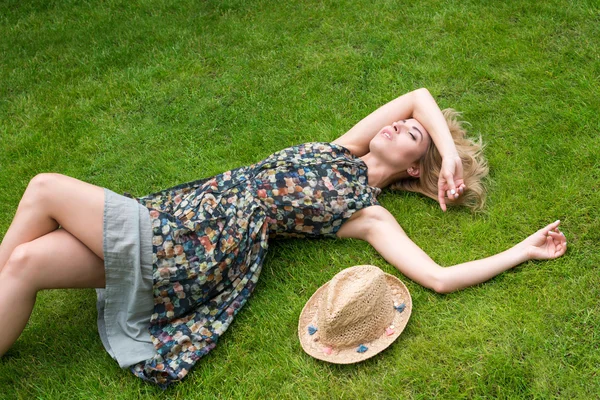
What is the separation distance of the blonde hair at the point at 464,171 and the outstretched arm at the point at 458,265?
62 centimetres

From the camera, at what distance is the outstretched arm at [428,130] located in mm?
4297

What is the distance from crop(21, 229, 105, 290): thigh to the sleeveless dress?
41 centimetres

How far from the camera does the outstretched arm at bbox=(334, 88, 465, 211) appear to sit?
4297 millimetres

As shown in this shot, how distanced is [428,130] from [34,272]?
9.47 feet

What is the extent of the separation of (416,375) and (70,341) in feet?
7.41

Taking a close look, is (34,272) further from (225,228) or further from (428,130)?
(428,130)

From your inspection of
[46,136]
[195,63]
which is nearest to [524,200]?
[195,63]

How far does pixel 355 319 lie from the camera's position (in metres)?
3.46

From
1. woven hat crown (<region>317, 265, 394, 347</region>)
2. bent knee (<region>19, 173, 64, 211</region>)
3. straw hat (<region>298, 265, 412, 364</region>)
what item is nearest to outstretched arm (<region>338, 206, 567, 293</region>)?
straw hat (<region>298, 265, 412, 364</region>)

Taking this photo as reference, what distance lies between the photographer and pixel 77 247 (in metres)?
3.70

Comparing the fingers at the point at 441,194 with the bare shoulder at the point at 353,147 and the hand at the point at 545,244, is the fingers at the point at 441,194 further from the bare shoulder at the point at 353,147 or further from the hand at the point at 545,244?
the bare shoulder at the point at 353,147

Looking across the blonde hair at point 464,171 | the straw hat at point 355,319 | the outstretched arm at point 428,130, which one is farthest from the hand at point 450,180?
the straw hat at point 355,319

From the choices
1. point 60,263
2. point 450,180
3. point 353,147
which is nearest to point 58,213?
point 60,263

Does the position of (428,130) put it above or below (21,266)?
below
